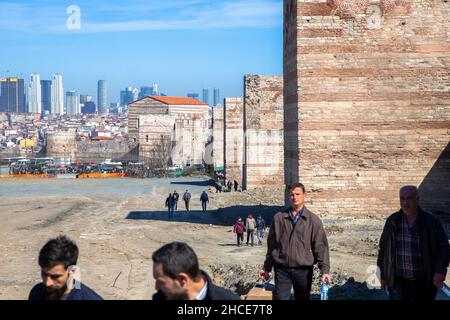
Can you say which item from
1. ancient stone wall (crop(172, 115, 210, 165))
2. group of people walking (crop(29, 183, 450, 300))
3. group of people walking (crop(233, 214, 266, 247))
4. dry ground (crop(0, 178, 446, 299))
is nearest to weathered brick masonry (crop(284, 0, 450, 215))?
dry ground (crop(0, 178, 446, 299))

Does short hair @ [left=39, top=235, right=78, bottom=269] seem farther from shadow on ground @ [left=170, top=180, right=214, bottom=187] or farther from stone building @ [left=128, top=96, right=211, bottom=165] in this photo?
stone building @ [left=128, top=96, right=211, bottom=165]

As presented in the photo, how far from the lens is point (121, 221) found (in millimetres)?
22422

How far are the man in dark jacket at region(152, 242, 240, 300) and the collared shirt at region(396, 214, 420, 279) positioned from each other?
249 cm

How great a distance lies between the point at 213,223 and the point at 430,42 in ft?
28.2

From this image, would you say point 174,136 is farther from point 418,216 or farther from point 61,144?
point 418,216

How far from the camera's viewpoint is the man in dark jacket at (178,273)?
149 inches

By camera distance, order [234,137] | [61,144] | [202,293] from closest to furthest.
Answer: [202,293]
[234,137]
[61,144]

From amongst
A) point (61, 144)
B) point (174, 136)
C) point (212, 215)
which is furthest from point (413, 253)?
point (61, 144)

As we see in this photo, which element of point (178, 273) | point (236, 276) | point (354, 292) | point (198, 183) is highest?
point (178, 273)

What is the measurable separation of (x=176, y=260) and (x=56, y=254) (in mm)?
886

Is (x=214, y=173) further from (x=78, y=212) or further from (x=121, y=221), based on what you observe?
(x=121, y=221)

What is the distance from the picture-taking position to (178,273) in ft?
12.4

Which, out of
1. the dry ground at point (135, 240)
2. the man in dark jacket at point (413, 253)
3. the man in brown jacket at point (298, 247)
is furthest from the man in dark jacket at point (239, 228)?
the man in dark jacket at point (413, 253)

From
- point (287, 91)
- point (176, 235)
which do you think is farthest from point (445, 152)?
point (176, 235)
